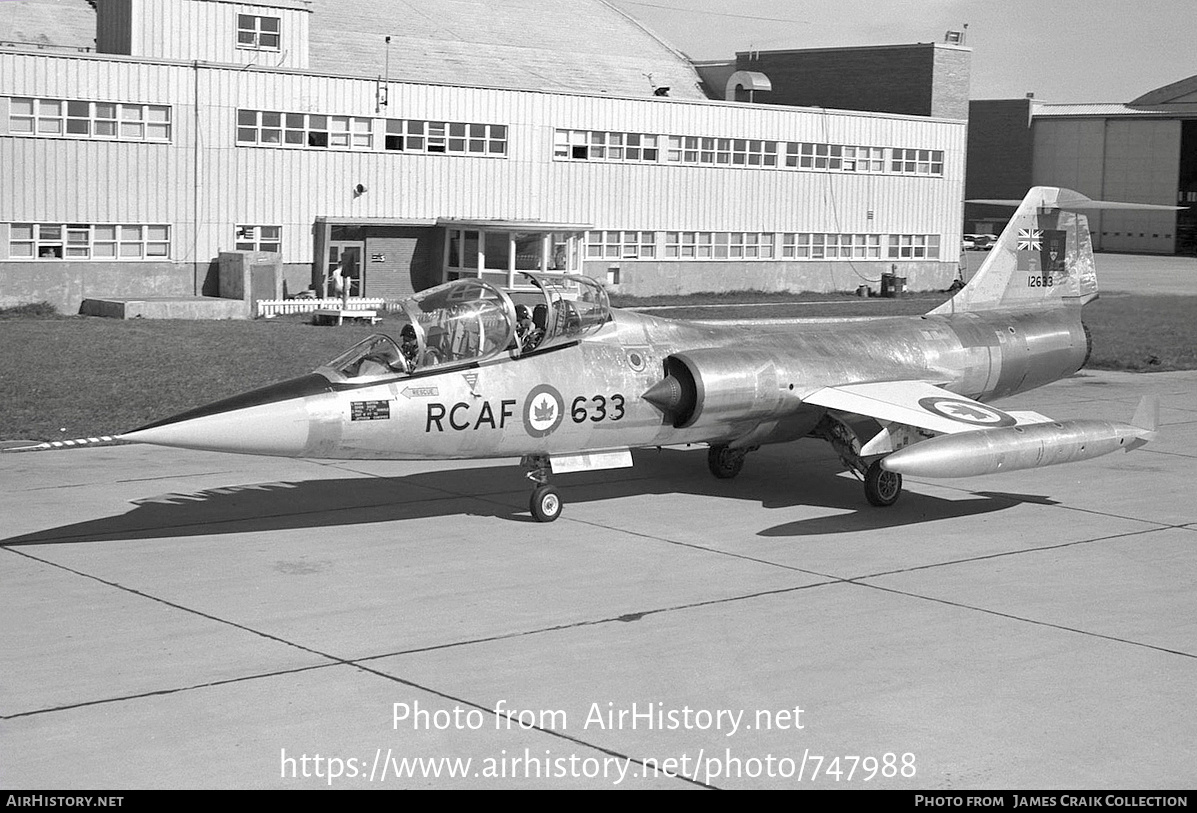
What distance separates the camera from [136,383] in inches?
917

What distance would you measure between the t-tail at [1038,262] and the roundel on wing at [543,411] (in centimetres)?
711

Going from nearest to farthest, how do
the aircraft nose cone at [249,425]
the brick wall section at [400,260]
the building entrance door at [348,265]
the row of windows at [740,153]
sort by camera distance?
the aircraft nose cone at [249,425] → the building entrance door at [348,265] → the brick wall section at [400,260] → the row of windows at [740,153]

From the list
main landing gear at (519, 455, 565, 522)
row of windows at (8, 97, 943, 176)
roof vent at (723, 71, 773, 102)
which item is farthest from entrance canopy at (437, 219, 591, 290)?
main landing gear at (519, 455, 565, 522)

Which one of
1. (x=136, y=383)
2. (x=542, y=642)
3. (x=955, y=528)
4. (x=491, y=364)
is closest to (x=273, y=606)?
(x=542, y=642)

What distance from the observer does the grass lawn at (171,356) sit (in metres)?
20.9

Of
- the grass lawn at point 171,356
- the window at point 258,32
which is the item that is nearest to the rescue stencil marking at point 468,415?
the grass lawn at point 171,356

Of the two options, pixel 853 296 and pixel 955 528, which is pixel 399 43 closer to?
pixel 853 296

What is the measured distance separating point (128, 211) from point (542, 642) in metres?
32.6

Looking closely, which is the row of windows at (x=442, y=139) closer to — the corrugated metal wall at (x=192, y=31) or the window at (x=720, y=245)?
the window at (x=720, y=245)

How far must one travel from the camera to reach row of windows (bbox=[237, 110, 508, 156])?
41219 mm

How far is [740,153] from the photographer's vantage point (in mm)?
52719

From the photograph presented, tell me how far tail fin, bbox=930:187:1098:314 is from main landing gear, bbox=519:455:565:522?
23.0ft

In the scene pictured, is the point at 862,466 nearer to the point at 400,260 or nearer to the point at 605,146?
the point at 400,260

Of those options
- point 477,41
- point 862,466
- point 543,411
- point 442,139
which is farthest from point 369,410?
point 477,41
